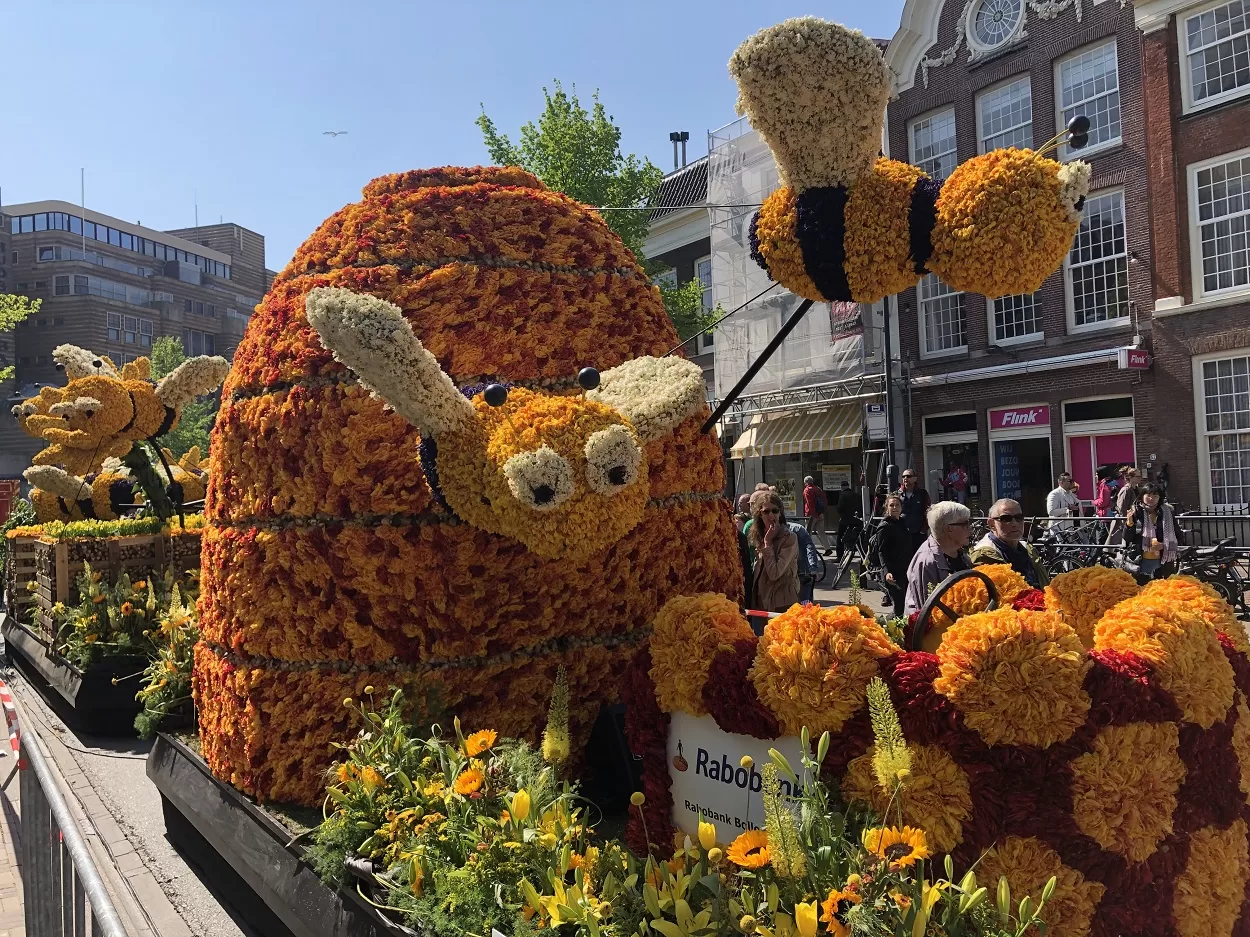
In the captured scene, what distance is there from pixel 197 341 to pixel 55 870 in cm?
6551

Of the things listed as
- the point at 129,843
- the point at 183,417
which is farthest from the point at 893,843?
the point at 183,417

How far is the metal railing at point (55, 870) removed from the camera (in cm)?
227

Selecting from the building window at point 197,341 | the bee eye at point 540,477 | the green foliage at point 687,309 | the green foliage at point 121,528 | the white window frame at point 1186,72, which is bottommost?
the green foliage at point 121,528

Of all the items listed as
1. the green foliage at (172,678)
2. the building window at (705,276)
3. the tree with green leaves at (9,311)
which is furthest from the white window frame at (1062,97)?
the tree with green leaves at (9,311)

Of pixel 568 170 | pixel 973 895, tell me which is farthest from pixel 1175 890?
pixel 568 170

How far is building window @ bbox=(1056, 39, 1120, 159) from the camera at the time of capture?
17.0m

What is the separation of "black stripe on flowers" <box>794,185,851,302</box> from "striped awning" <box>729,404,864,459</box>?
710 inches

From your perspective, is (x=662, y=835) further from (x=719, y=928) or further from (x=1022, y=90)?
(x=1022, y=90)

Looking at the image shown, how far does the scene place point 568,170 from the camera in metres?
18.2

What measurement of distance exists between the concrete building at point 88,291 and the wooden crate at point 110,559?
154 ft

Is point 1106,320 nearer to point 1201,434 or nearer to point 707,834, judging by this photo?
point 1201,434

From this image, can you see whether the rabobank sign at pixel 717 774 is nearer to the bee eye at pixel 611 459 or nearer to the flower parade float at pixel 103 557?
the bee eye at pixel 611 459

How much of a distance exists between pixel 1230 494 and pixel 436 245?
1615 centimetres

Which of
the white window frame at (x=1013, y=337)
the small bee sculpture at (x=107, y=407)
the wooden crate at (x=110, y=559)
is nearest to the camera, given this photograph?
the small bee sculpture at (x=107, y=407)
